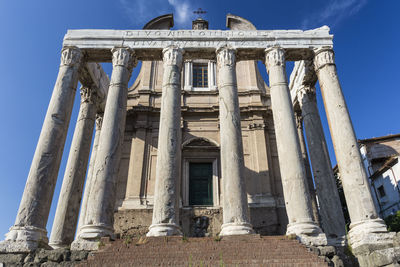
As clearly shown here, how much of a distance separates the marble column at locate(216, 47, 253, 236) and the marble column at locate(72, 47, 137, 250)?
4050 mm

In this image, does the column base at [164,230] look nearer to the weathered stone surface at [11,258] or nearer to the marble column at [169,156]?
the marble column at [169,156]

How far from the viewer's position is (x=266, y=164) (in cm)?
1733

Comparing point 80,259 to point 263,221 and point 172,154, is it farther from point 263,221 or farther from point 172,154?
point 263,221

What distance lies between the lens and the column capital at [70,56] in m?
13.8

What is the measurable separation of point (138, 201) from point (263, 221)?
21.2 ft

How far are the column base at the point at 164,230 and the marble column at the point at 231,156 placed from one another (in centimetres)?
156

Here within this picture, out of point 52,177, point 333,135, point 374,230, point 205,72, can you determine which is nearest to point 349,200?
point 374,230

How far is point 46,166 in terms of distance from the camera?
1141cm

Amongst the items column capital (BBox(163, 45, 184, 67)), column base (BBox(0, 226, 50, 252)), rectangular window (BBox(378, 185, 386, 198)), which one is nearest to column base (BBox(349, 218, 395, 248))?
column capital (BBox(163, 45, 184, 67))

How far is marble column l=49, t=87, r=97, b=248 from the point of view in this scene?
44.3ft

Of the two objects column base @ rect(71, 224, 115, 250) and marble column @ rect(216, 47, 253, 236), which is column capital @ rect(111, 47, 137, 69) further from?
column base @ rect(71, 224, 115, 250)

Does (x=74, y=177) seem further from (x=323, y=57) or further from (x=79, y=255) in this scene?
(x=323, y=57)

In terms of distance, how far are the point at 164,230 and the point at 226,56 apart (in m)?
8.16

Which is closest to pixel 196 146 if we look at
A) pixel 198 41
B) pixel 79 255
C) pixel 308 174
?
pixel 198 41
